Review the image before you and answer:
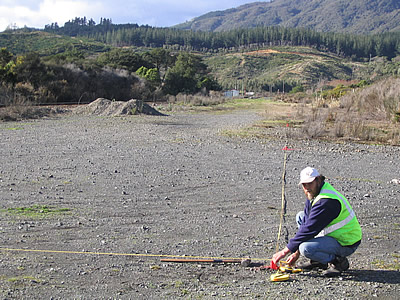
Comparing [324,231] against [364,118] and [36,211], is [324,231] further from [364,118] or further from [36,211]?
[364,118]

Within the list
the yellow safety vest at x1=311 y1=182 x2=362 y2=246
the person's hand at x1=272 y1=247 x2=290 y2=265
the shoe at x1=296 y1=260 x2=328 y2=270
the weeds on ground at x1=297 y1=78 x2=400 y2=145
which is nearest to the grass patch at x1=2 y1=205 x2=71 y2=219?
the person's hand at x1=272 y1=247 x2=290 y2=265

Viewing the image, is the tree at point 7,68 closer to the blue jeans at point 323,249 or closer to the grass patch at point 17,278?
the grass patch at point 17,278

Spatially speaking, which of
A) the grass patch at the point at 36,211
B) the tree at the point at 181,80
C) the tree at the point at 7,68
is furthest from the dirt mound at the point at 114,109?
the tree at the point at 181,80

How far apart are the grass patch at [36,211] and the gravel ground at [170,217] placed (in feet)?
0.35

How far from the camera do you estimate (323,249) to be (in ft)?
16.3

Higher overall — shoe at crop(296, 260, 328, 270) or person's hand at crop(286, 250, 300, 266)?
person's hand at crop(286, 250, 300, 266)

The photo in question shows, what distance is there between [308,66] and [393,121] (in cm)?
7897

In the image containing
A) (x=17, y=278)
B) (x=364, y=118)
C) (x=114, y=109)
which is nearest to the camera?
(x=17, y=278)

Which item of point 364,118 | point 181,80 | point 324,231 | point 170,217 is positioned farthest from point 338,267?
point 181,80

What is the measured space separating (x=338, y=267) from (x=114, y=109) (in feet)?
67.9

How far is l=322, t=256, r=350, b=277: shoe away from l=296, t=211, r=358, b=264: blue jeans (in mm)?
46

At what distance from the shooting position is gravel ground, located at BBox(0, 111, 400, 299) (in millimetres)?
4715

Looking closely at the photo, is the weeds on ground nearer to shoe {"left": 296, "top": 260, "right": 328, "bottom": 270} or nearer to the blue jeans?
shoe {"left": 296, "top": 260, "right": 328, "bottom": 270}

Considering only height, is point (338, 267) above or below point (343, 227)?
below
